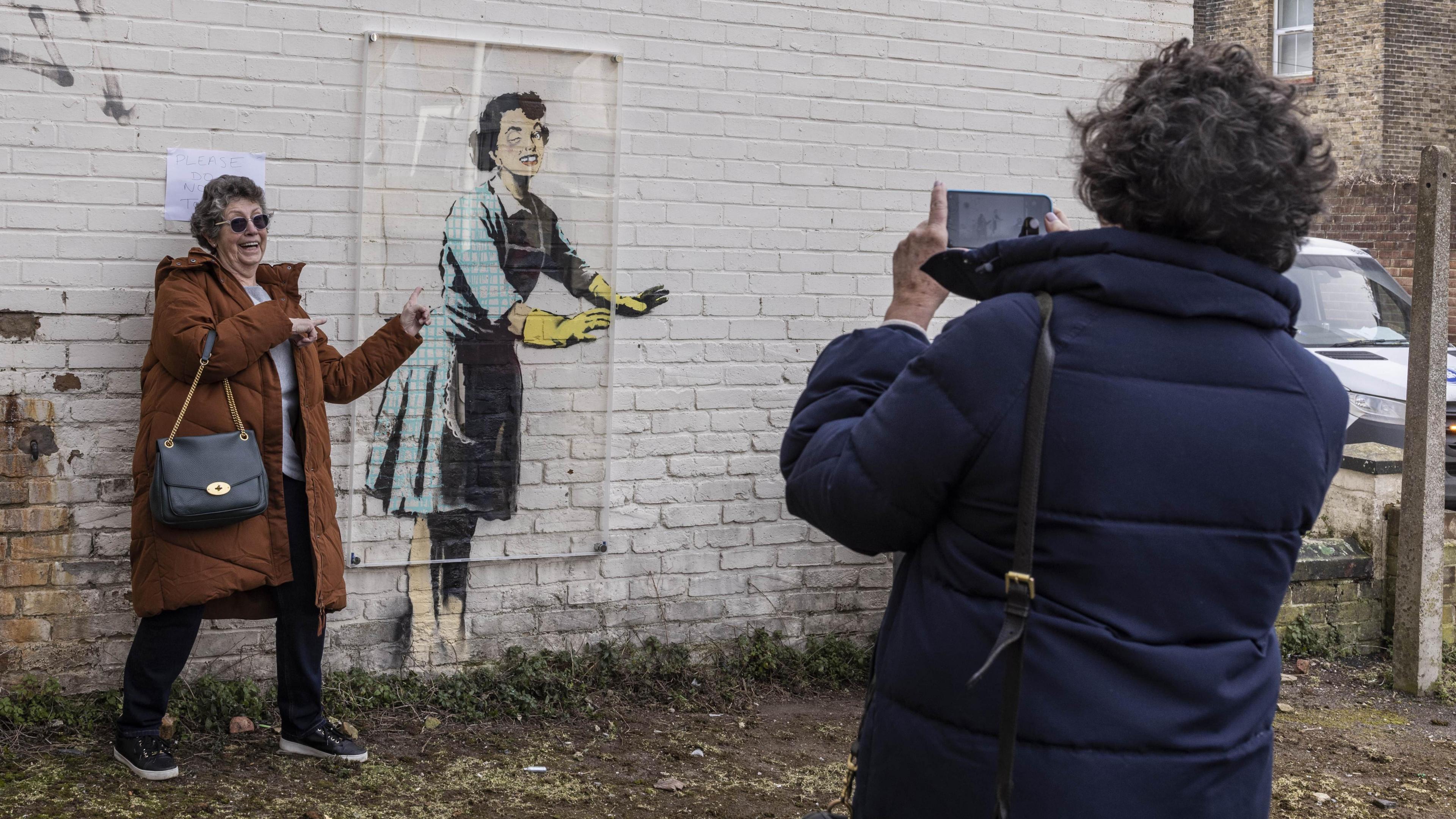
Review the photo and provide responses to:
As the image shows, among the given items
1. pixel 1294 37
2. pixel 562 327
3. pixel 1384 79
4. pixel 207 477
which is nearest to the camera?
pixel 207 477

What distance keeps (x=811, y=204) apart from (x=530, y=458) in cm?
157

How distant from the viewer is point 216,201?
3797mm

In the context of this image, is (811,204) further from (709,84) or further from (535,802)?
(535,802)

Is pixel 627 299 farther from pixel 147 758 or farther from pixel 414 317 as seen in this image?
pixel 147 758

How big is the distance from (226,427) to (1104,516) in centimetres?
299

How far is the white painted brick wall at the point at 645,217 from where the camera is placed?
4.06 meters

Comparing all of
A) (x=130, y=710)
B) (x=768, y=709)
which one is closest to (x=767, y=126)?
(x=768, y=709)

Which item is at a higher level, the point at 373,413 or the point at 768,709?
the point at 373,413

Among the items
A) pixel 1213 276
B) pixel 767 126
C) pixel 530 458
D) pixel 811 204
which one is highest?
pixel 767 126

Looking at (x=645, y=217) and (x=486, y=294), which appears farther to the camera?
(x=645, y=217)

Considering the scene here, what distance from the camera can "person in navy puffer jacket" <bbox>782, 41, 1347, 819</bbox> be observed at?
1587 mm

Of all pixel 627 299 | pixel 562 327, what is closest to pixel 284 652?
pixel 562 327

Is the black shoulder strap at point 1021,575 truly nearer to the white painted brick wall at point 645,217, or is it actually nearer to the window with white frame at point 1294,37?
the white painted brick wall at point 645,217

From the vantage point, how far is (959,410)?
1.58 m
